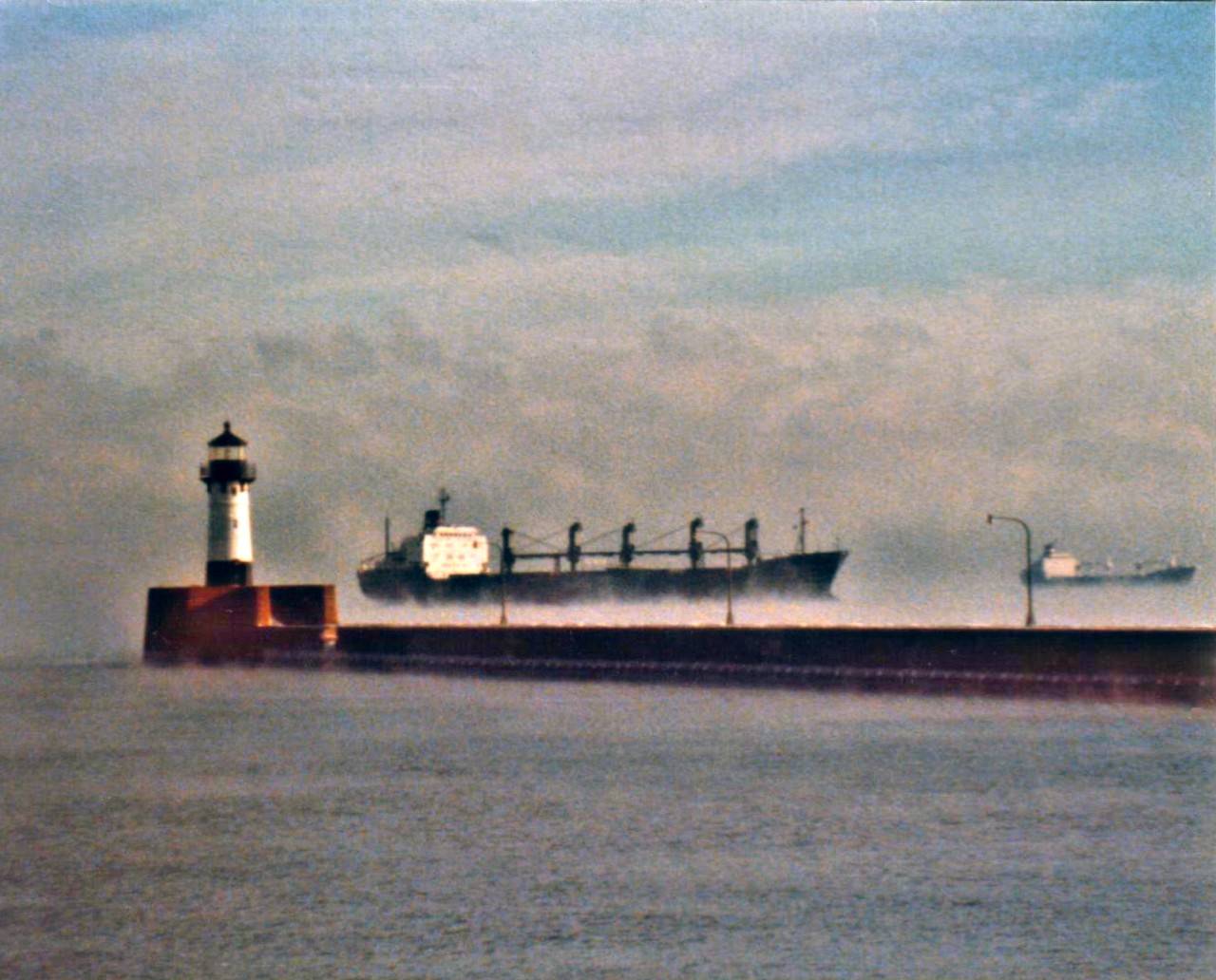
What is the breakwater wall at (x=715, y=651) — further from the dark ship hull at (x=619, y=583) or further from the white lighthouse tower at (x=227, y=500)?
the dark ship hull at (x=619, y=583)

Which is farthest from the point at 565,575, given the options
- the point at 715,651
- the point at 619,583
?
the point at 715,651

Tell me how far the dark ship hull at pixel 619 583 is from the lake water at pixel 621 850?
75.1m

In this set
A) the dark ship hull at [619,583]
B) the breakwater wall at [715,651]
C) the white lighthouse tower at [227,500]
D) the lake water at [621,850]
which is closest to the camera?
the lake water at [621,850]

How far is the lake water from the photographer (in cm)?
1892

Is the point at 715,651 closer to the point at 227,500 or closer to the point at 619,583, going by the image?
the point at 227,500

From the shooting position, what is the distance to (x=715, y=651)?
64.0 metres

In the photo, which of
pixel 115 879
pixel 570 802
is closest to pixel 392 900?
pixel 115 879

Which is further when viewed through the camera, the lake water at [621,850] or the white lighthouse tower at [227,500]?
the white lighthouse tower at [227,500]

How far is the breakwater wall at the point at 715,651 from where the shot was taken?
46.2 metres

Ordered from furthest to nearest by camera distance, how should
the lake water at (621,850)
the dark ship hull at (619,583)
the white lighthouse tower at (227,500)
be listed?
the dark ship hull at (619,583), the white lighthouse tower at (227,500), the lake water at (621,850)

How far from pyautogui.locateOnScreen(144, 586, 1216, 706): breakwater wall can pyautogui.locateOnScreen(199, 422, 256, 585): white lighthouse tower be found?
92.9 inches

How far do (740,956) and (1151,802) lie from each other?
13516 millimetres

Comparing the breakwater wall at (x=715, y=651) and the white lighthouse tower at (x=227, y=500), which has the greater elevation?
the white lighthouse tower at (x=227, y=500)

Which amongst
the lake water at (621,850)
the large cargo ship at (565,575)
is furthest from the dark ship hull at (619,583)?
the lake water at (621,850)
